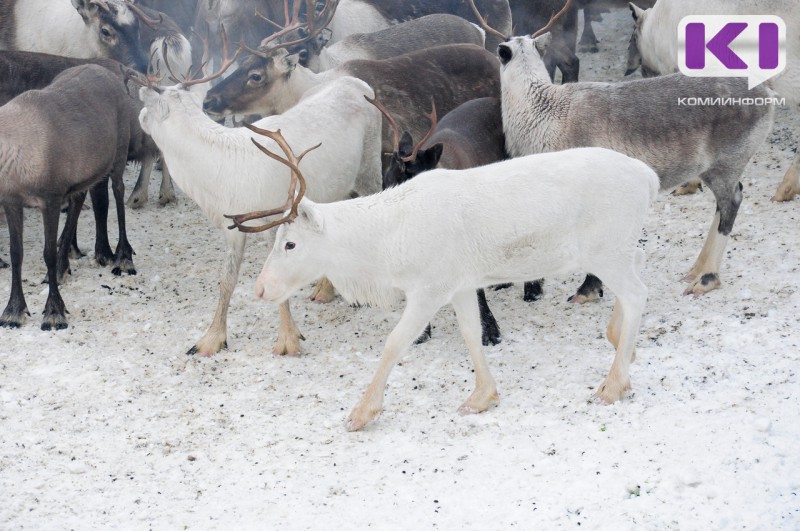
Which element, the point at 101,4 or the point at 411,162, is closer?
the point at 411,162

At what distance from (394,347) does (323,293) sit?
71.3 inches

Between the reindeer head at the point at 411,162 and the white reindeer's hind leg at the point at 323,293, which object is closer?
the reindeer head at the point at 411,162

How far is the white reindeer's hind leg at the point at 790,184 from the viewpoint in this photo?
7027 mm

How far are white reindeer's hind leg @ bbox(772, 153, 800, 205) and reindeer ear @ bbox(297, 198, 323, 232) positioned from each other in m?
3.83

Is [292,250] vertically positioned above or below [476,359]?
above

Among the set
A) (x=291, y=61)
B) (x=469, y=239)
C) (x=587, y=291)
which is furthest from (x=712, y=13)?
(x=469, y=239)

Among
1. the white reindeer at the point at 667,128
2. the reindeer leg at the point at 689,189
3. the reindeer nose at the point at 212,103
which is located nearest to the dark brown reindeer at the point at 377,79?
the reindeer nose at the point at 212,103

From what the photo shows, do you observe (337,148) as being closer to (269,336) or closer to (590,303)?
(269,336)

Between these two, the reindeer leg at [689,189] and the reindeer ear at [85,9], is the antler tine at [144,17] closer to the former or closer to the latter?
the reindeer ear at [85,9]

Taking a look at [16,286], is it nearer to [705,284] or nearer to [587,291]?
[587,291]

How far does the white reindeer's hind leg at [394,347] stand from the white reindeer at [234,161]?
A: 1.02m

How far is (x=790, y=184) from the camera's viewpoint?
7035 millimetres

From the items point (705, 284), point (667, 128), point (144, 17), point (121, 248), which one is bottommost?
point (121, 248)

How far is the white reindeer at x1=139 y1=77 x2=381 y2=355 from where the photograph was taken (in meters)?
5.62
